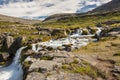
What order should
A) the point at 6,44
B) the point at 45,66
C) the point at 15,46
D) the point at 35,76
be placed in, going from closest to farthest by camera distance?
the point at 35,76, the point at 45,66, the point at 15,46, the point at 6,44

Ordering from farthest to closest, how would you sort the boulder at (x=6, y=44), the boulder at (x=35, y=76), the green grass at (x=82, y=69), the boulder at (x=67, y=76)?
the boulder at (x=6, y=44) → the green grass at (x=82, y=69) → the boulder at (x=35, y=76) → the boulder at (x=67, y=76)

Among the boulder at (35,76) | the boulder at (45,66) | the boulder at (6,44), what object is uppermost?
the boulder at (45,66)

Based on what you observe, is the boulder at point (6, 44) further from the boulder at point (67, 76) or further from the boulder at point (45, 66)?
the boulder at point (67, 76)

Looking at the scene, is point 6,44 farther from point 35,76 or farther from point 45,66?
point 35,76

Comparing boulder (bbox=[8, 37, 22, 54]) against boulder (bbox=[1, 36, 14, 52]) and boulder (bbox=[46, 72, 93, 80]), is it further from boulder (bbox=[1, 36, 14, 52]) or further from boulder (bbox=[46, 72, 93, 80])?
boulder (bbox=[46, 72, 93, 80])

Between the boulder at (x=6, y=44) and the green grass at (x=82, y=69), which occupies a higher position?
the green grass at (x=82, y=69)

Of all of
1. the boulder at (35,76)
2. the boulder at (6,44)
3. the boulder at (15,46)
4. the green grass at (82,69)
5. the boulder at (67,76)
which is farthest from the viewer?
the boulder at (6,44)

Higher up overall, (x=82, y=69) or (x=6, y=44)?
(x=82, y=69)

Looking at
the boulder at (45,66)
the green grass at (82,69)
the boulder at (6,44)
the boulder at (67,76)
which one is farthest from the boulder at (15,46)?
the boulder at (67,76)

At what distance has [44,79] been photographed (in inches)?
1571

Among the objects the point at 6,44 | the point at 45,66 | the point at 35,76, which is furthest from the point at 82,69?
the point at 6,44

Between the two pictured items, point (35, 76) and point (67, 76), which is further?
point (35, 76)

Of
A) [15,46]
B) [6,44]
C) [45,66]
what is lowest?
[15,46]

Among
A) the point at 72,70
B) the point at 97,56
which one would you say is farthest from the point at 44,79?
the point at 97,56
